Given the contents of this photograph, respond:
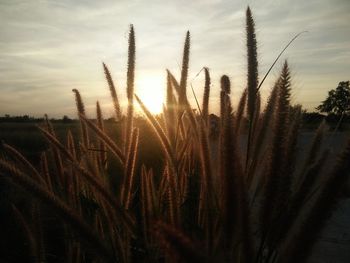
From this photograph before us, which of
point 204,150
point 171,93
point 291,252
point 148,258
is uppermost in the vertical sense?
point 171,93

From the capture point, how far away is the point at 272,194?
675 mm

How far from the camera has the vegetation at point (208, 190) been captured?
24.3 inches

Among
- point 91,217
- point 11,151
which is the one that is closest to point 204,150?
point 91,217

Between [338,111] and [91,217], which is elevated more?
[338,111]

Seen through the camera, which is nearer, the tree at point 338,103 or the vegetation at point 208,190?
the vegetation at point 208,190

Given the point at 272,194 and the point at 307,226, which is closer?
the point at 307,226

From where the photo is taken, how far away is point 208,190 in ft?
3.03

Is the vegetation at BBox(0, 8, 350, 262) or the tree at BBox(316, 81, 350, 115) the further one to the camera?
the tree at BBox(316, 81, 350, 115)

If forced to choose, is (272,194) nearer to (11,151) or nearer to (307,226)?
(307,226)

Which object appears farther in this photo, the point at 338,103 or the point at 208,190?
the point at 338,103

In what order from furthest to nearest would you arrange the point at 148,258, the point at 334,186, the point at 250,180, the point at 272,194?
the point at 148,258 → the point at 250,180 → the point at 272,194 → the point at 334,186

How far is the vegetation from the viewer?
618 mm

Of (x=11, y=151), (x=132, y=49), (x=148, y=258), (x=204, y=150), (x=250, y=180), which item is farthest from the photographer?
(x=11, y=151)

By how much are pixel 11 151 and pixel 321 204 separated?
1.24m
